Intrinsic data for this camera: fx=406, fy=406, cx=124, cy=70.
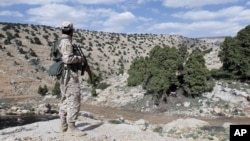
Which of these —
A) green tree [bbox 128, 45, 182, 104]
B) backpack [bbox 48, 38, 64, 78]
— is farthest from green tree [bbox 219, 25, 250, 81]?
backpack [bbox 48, 38, 64, 78]

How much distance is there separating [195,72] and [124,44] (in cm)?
5575

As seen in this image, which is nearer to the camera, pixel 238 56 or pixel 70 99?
pixel 70 99

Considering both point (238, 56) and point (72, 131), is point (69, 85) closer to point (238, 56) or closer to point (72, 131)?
point (72, 131)

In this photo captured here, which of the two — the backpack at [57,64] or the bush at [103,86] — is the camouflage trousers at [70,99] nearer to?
the backpack at [57,64]

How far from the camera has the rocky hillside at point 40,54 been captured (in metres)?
51.5

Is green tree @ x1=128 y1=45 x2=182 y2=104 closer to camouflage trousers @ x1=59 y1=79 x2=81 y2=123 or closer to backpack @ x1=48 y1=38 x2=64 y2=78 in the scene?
camouflage trousers @ x1=59 y1=79 x2=81 y2=123

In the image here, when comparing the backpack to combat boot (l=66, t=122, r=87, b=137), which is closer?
the backpack

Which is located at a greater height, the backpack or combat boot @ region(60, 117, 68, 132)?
the backpack

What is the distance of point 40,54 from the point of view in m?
64.2

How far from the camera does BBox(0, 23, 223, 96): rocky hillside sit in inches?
2029

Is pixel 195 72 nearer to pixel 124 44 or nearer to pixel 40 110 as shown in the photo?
pixel 40 110

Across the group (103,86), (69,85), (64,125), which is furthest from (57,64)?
(103,86)

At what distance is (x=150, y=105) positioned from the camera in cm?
3647

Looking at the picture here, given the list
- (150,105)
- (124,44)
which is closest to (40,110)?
(150,105)
